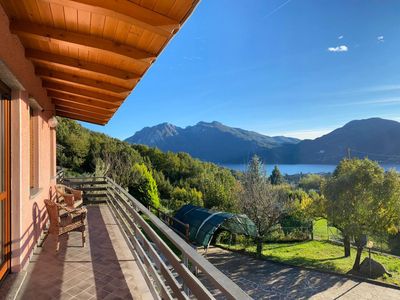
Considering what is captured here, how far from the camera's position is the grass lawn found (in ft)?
48.9

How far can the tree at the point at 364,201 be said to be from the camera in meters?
14.6

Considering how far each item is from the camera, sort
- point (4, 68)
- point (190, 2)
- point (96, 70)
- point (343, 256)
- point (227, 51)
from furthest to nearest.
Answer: point (227, 51) → point (343, 256) → point (96, 70) → point (4, 68) → point (190, 2)

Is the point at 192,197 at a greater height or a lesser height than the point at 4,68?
lesser

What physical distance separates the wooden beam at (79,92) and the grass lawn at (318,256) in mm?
13427

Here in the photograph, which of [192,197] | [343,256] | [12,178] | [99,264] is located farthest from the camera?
[192,197]

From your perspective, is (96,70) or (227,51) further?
(227,51)

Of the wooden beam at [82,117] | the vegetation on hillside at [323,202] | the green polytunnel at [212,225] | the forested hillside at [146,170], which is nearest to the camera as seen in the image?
the wooden beam at [82,117]

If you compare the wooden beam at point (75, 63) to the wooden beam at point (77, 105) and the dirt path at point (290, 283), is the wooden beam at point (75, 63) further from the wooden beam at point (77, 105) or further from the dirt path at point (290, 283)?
the dirt path at point (290, 283)

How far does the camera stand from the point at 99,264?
3.87 metres

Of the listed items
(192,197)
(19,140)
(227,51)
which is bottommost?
(192,197)

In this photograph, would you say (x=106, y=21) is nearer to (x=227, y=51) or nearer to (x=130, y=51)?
(x=130, y=51)

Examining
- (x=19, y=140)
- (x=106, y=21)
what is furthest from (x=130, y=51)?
(x=19, y=140)

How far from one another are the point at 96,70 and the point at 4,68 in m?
1.00

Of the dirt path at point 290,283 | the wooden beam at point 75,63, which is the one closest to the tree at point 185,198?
the dirt path at point 290,283
